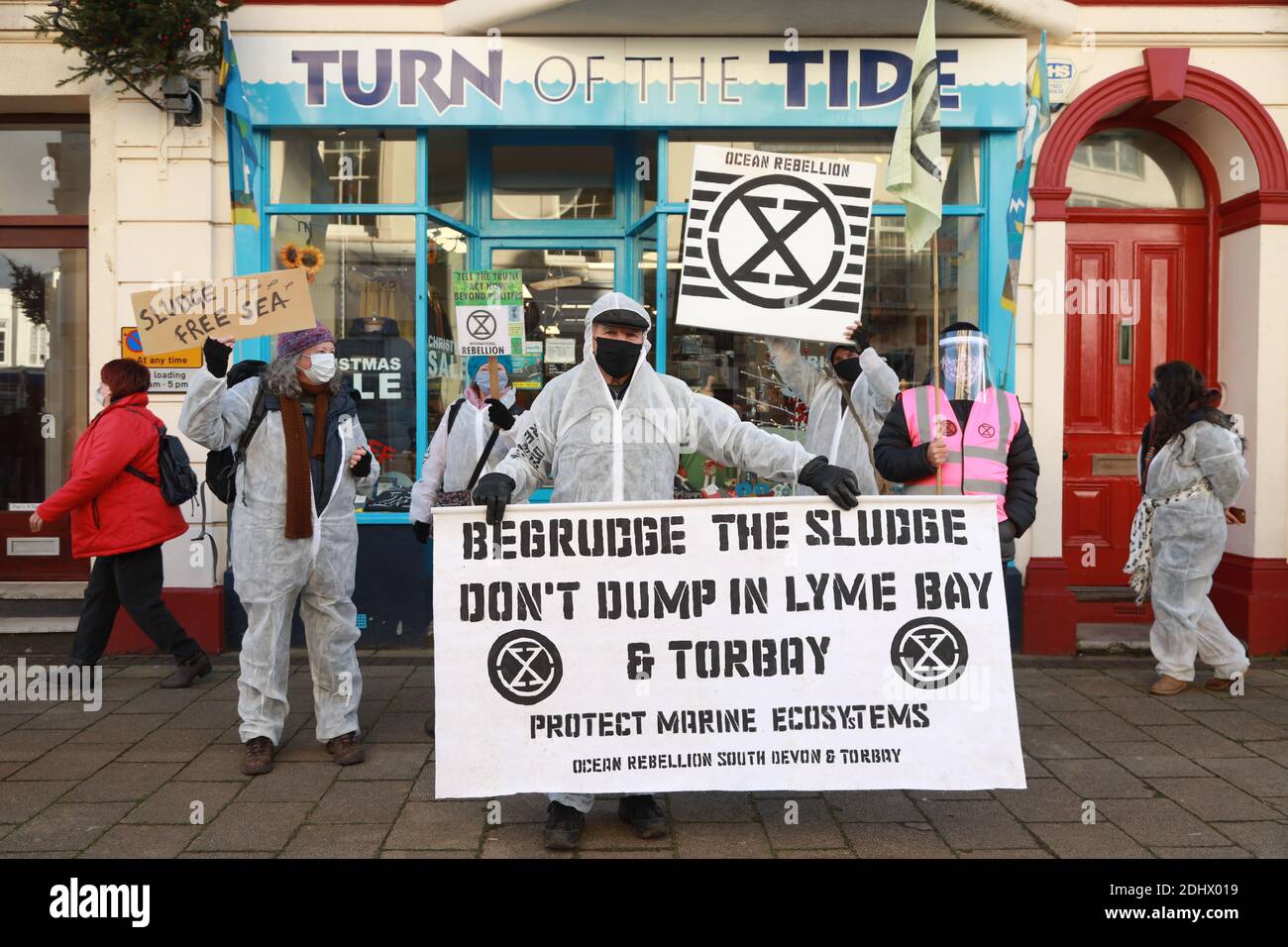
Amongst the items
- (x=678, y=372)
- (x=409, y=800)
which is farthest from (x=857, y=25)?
(x=409, y=800)

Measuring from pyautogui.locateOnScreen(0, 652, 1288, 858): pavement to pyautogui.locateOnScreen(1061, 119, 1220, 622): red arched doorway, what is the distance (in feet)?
6.71

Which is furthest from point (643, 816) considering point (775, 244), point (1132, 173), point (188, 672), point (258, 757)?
point (1132, 173)

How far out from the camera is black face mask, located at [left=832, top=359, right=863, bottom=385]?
618 centimetres

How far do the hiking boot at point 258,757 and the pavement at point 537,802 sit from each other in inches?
2.0

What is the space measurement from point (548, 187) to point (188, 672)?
4109 mm

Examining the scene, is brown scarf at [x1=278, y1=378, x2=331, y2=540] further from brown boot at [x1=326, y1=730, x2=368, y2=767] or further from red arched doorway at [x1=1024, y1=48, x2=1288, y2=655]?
red arched doorway at [x1=1024, y1=48, x2=1288, y2=655]

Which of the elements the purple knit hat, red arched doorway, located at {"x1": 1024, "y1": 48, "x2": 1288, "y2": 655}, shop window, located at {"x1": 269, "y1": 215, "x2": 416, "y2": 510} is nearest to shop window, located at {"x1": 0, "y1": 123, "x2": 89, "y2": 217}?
shop window, located at {"x1": 269, "y1": 215, "x2": 416, "y2": 510}

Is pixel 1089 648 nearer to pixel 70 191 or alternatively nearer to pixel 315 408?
pixel 315 408

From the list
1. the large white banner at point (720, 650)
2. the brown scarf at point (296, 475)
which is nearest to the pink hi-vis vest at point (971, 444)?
the large white banner at point (720, 650)

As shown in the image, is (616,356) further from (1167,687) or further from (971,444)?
(1167,687)

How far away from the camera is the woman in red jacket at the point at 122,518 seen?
623 cm

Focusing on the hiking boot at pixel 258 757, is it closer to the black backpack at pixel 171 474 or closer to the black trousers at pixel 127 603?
the black trousers at pixel 127 603

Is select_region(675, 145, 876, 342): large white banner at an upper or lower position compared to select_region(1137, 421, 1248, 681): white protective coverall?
upper

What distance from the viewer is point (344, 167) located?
7.58m
